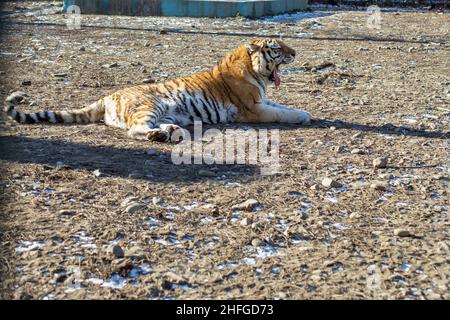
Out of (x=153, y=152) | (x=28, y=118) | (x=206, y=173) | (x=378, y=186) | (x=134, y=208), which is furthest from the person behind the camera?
(x=28, y=118)

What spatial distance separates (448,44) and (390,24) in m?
3.50

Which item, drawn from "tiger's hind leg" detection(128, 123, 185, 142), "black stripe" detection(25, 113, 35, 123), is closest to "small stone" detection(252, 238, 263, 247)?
"tiger's hind leg" detection(128, 123, 185, 142)

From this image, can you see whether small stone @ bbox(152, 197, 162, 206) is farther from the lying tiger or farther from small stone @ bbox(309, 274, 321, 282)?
the lying tiger

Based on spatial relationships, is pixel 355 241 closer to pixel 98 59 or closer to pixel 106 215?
pixel 106 215

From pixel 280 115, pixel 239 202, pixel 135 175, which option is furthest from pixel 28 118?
pixel 239 202

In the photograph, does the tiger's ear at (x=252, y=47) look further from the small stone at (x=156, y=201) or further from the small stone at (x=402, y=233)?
the small stone at (x=402, y=233)

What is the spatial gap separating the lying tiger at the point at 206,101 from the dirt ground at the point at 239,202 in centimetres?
18

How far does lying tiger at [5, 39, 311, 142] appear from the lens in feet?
21.6

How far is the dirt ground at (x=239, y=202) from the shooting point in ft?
11.7

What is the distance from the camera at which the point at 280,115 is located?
6.96 m

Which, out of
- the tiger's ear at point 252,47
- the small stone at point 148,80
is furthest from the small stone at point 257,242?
the small stone at point 148,80

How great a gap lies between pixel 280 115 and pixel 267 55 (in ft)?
2.23

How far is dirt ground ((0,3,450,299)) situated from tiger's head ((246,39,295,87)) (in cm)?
66

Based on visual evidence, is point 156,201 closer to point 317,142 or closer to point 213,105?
point 317,142
